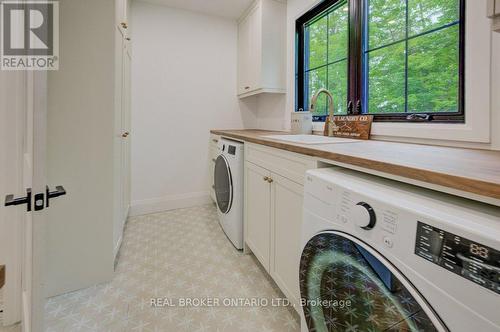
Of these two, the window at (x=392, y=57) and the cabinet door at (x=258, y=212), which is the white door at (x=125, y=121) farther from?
the window at (x=392, y=57)

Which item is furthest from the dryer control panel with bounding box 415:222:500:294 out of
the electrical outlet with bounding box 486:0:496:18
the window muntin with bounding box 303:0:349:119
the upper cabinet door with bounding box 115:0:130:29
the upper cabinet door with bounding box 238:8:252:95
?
the upper cabinet door with bounding box 238:8:252:95

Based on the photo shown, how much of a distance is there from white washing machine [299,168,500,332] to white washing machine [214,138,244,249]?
1061 millimetres

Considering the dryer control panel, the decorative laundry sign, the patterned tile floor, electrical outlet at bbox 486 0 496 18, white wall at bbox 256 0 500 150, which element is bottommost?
the patterned tile floor

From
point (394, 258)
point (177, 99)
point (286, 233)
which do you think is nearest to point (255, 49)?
point (177, 99)

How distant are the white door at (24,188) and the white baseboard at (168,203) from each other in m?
1.51

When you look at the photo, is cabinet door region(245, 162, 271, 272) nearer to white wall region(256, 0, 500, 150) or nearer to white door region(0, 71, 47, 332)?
white wall region(256, 0, 500, 150)

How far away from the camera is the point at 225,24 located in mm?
3125

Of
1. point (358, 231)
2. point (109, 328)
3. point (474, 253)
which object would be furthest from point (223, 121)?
point (474, 253)

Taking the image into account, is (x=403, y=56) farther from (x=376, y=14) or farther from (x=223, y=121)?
(x=223, y=121)

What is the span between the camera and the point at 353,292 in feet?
2.30

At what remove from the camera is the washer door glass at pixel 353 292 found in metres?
0.54

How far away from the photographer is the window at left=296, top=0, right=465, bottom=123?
125cm

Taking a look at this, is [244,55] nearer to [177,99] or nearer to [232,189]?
[177,99]

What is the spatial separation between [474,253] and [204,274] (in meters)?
1.57
